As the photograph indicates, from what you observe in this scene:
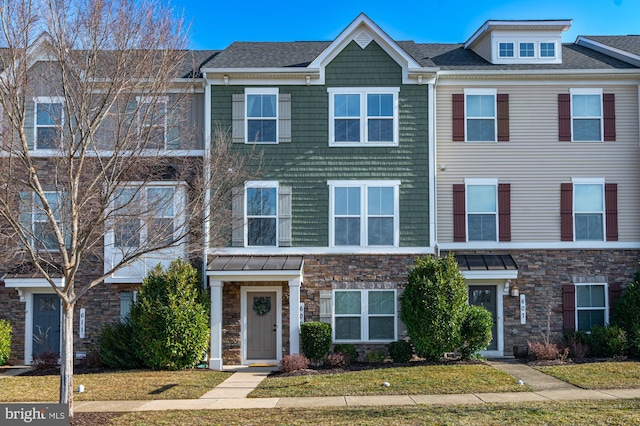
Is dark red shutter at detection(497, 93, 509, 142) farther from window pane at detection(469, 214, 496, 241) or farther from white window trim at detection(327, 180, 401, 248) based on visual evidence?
white window trim at detection(327, 180, 401, 248)

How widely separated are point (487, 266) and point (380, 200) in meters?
3.44

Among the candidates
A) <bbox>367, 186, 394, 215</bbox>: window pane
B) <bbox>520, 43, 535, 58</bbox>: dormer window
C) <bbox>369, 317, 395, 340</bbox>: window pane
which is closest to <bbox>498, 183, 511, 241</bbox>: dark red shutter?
<bbox>367, 186, 394, 215</bbox>: window pane

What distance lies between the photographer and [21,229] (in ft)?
35.1

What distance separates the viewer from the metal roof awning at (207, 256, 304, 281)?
17.0 metres

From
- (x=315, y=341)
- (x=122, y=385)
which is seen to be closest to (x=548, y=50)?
(x=315, y=341)

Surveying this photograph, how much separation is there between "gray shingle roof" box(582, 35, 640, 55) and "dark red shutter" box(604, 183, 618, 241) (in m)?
4.65

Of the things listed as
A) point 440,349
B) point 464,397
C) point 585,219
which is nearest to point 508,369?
point 440,349

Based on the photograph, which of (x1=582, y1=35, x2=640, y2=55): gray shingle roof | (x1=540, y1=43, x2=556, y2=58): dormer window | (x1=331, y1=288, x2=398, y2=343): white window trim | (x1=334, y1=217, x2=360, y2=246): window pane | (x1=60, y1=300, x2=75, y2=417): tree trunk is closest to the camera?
(x1=60, y1=300, x2=75, y2=417): tree trunk

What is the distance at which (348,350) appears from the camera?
17109 millimetres

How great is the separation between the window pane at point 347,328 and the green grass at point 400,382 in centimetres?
238

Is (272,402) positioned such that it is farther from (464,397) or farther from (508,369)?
(508,369)

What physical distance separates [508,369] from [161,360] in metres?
8.54

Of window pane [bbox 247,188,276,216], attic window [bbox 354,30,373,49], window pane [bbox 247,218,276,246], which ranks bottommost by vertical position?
window pane [bbox 247,218,276,246]

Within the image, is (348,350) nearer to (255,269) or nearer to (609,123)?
(255,269)
